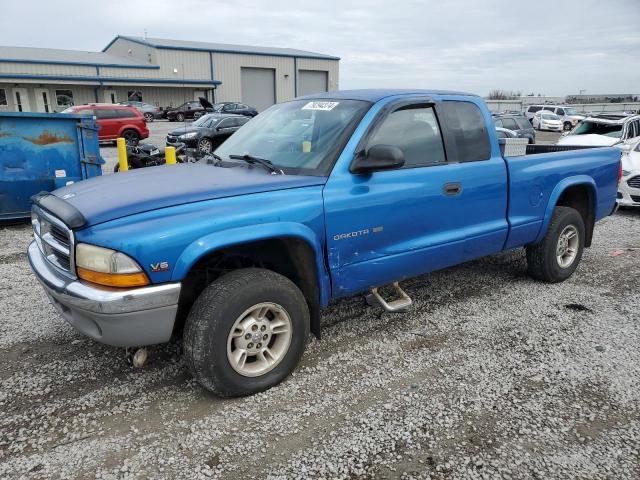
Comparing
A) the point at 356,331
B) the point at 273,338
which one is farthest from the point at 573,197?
the point at 273,338

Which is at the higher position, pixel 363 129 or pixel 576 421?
pixel 363 129

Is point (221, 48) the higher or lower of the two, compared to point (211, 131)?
higher

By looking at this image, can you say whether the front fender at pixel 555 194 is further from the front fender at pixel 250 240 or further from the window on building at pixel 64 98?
the window on building at pixel 64 98

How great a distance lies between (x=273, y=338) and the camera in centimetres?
322

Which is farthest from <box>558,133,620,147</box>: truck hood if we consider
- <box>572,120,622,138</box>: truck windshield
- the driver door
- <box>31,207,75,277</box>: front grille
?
<box>31,207,75,277</box>: front grille

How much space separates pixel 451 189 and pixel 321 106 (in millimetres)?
1209

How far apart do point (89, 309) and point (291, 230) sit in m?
1.19

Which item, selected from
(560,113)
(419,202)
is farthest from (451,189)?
(560,113)

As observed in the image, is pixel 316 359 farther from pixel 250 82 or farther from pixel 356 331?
pixel 250 82

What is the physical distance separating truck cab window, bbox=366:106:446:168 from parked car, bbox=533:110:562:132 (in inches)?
1426

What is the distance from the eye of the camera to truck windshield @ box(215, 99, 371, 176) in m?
3.49

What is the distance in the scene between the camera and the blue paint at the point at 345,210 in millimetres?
2719

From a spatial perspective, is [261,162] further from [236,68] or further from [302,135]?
[236,68]

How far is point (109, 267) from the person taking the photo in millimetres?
2600
